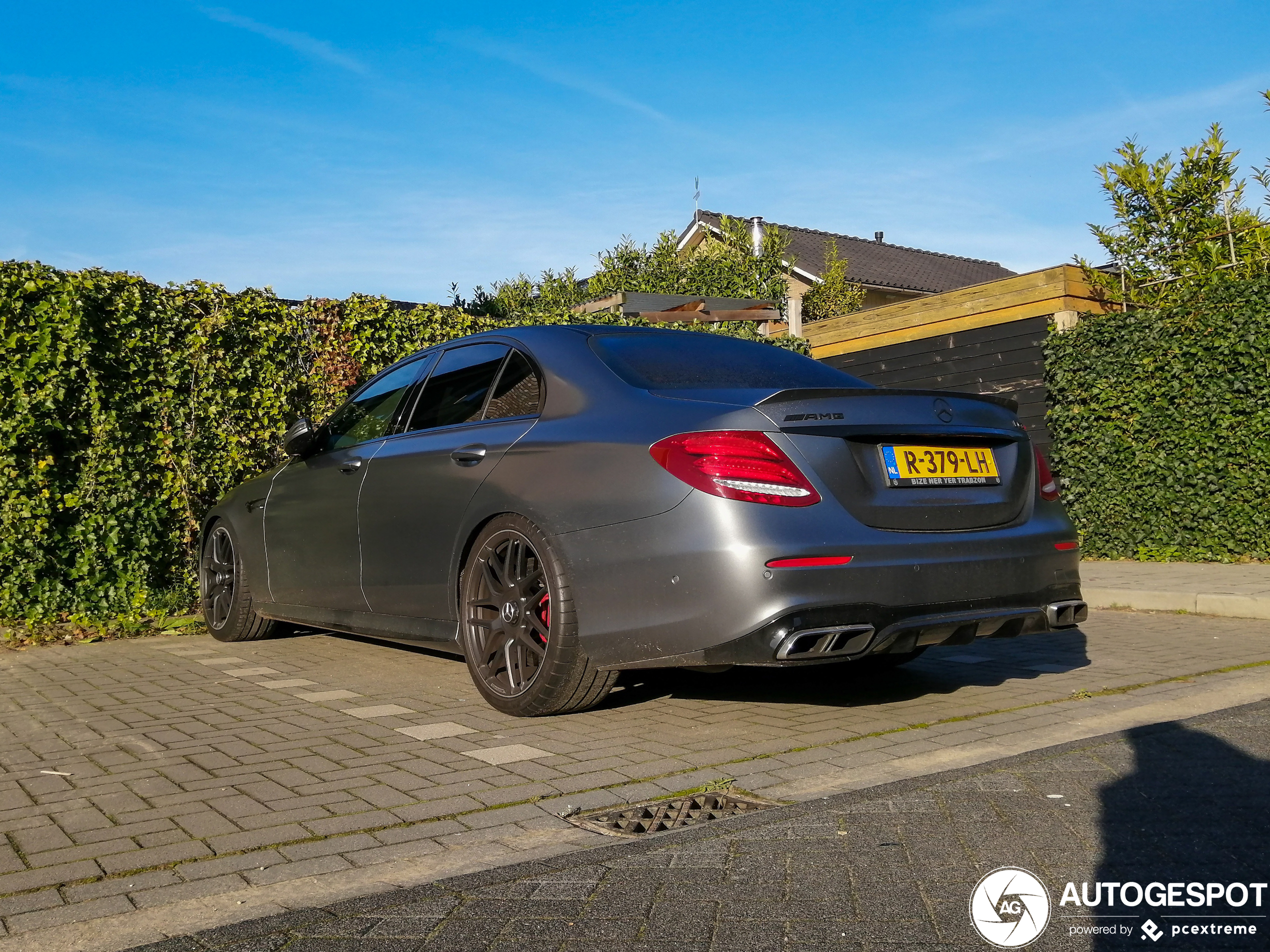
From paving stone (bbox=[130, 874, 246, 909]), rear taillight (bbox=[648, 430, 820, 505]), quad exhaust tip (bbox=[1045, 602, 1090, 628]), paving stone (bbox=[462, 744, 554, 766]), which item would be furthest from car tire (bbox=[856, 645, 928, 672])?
paving stone (bbox=[130, 874, 246, 909])

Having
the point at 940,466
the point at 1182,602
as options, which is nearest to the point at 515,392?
the point at 940,466

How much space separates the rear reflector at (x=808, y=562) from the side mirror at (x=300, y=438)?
10.9 ft

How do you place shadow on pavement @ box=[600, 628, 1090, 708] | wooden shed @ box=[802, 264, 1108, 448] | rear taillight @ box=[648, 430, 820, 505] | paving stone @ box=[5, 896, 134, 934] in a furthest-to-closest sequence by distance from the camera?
wooden shed @ box=[802, 264, 1108, 448] < shadow on pavement @ box=[600, 628, 1090, 708] < rear taillight @ box=[648, 430, 820, 505] < paving stone @ box=[5, 896, 134, 934]

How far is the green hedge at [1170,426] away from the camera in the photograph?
9.59 metres

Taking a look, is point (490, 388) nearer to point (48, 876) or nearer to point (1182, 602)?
point (48, 876)

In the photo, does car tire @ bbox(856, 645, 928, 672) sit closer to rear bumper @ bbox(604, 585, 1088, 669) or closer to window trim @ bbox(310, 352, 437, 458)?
rear bumper @ bbox(604, 585, 1088, 669)

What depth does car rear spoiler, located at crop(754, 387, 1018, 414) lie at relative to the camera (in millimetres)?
4160

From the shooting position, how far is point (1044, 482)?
4.87 m

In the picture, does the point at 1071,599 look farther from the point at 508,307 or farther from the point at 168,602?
the point at 508,307

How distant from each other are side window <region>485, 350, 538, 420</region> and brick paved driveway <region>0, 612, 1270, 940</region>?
129 cm

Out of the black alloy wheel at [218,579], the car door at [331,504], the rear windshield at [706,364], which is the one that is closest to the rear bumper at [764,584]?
the rear windshield at [706,364]

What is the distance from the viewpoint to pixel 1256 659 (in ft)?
19.4

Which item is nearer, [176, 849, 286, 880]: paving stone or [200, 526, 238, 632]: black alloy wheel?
[176, 849, 286, 880]: paving stone
